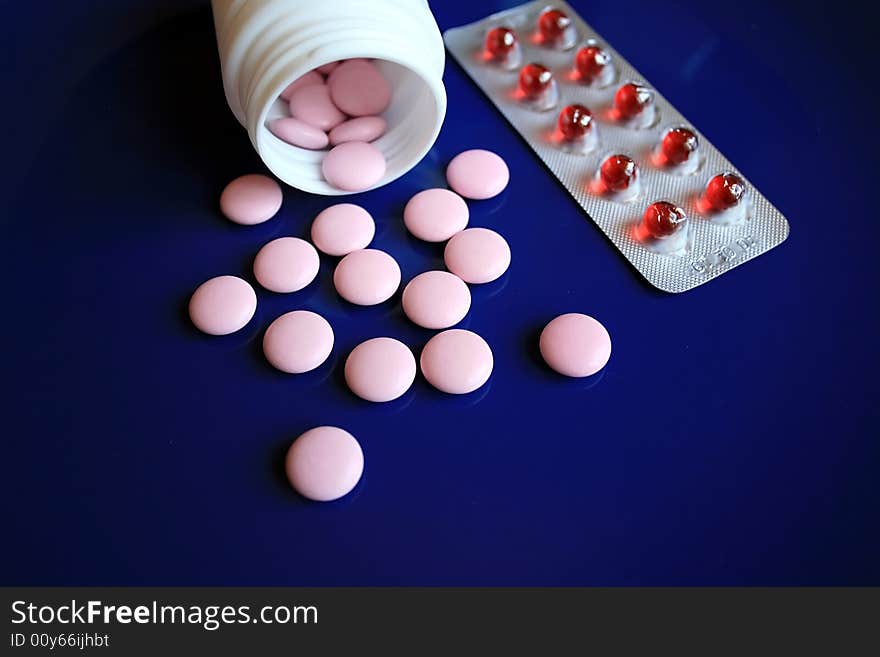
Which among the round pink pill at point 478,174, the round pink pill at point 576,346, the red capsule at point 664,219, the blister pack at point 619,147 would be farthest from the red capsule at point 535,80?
the round pink pill at point 576,346

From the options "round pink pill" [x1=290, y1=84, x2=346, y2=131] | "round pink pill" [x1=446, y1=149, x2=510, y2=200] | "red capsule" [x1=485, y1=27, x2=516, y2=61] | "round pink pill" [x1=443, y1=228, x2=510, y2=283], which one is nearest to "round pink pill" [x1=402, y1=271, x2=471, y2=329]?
"round pink pill" [x1=443, y1=228, x2=510, y2=283]

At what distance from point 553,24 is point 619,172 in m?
0.26

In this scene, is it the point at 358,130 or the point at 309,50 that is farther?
the point at 358,130

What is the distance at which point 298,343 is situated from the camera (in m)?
0.87

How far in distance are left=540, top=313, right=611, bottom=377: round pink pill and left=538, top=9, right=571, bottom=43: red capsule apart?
43 centimetres

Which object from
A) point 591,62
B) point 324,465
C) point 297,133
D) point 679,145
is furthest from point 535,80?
point 324,465

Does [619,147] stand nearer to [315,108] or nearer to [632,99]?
[632,99]

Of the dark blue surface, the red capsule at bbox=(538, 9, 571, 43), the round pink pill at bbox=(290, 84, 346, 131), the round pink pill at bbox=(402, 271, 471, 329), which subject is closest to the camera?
the dark blue surface

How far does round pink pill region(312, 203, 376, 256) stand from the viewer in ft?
3.09

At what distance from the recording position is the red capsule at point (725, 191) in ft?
3.10

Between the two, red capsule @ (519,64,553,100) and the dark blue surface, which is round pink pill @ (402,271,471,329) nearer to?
the dark blue surface

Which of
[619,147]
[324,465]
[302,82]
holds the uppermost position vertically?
[302,82]

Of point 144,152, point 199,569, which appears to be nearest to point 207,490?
point 199,569

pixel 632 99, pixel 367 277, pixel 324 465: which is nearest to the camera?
pixel 324 465
